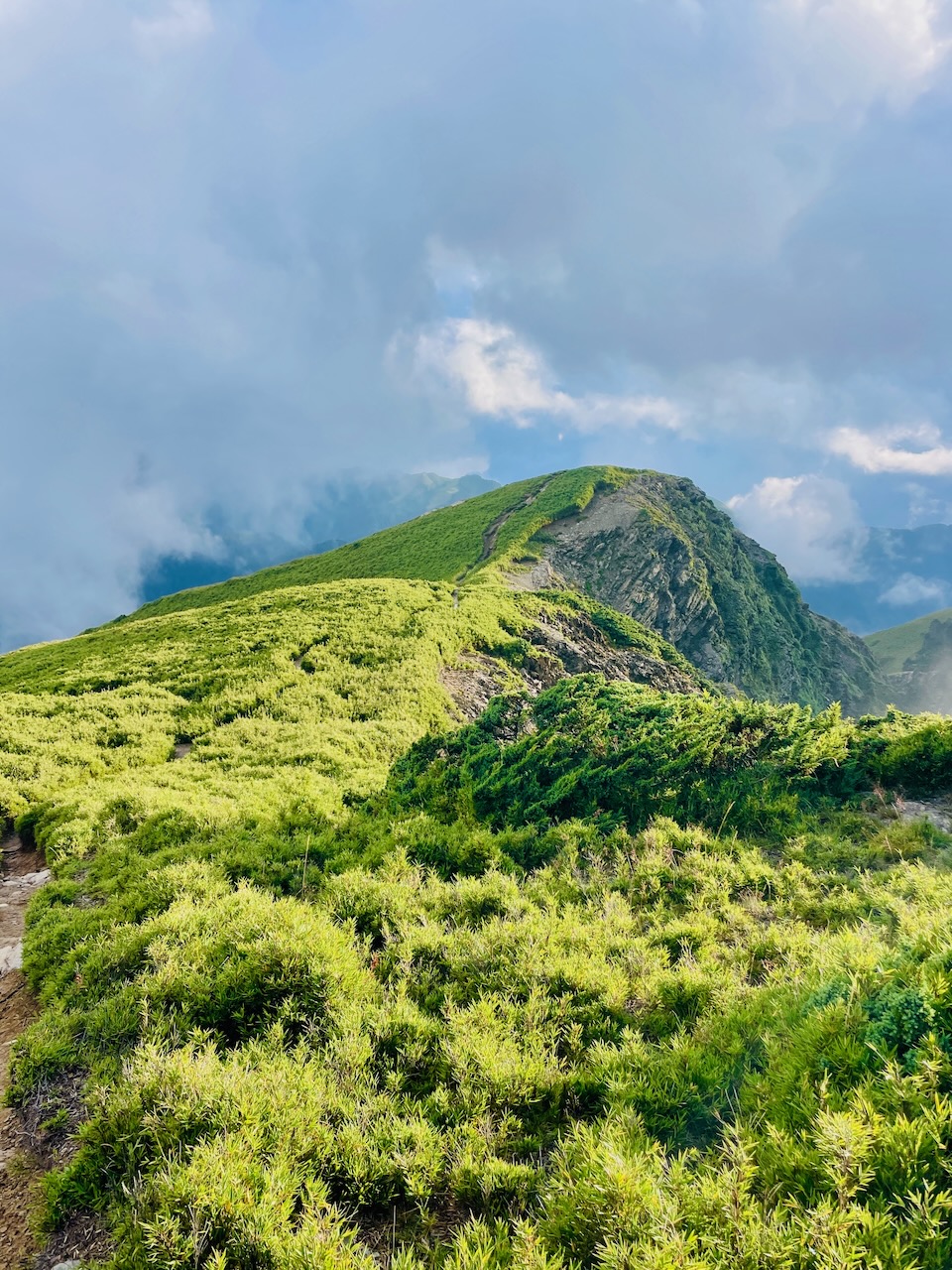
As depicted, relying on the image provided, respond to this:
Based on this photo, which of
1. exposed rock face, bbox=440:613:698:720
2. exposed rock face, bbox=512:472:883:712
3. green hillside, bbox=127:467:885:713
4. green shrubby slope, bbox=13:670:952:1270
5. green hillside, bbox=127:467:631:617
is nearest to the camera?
Result: green shrubby slope, bbox=13:670:952:1270

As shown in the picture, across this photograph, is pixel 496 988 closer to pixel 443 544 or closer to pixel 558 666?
pixel 558 666

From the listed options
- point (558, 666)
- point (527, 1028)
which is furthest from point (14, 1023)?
point (558, 666)

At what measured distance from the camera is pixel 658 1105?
530cm

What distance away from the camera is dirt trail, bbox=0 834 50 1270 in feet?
16.2

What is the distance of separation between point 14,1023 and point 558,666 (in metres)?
26.0

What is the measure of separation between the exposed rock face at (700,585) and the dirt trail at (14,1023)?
41.6 m

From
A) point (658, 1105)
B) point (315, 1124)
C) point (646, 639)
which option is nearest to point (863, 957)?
point (658, 1105)

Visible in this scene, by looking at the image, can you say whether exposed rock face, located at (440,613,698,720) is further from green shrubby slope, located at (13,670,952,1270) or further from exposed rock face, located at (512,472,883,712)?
green shrubby slope, located at (13,670,952,1270)

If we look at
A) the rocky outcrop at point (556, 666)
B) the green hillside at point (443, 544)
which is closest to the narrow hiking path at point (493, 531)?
the green hillside at point (443, 544)

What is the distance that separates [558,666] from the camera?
30.5m

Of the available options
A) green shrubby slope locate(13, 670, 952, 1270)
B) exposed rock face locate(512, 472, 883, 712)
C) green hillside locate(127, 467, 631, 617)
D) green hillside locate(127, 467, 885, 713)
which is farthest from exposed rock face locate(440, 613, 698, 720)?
green hillside locate(127, 467, 631, 617)

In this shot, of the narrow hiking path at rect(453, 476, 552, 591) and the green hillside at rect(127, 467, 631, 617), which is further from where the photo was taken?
the green hillside at rect(127, 467, 631, 617)

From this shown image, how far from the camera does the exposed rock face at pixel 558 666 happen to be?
2388 cm

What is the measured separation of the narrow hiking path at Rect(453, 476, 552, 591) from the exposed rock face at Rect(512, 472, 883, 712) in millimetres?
5084
